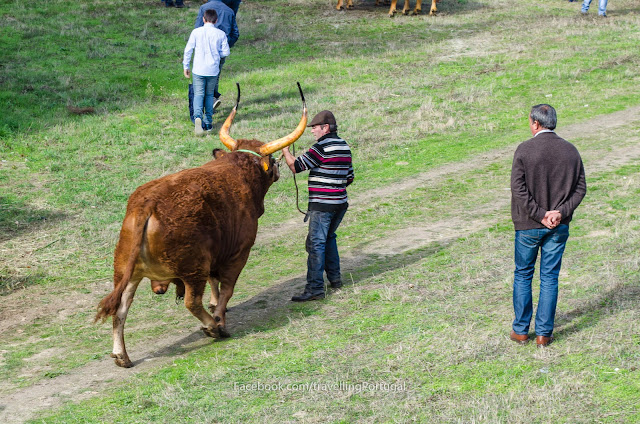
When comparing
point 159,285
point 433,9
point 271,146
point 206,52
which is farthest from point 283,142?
point 433,9

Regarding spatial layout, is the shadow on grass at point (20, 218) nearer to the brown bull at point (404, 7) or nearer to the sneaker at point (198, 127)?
the sneaker at point (198, 127)

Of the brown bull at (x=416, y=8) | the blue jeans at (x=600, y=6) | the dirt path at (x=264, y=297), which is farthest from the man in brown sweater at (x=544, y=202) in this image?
the blue jeans at (x=600, y=6)

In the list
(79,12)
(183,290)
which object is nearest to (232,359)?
(183,290)

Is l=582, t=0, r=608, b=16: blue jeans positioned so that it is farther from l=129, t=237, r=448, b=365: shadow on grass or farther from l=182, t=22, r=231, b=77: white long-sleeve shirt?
l=129, t=237, r=448, b=365: shadow on grass


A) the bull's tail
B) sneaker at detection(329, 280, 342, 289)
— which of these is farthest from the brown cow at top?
sneaker at detection(329, 280, 342, 289)

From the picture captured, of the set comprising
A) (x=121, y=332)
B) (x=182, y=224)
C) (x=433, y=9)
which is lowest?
(x=121, y=332)

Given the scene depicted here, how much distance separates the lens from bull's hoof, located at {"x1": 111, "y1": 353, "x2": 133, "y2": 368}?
6.73m

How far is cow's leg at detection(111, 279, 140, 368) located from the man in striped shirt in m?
2.01

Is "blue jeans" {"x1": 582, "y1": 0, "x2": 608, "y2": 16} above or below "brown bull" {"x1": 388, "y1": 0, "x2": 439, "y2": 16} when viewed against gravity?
above

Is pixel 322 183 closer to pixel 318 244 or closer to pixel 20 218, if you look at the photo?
pixel 318 244

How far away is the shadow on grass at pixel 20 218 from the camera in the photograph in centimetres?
1082

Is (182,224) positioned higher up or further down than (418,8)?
further down

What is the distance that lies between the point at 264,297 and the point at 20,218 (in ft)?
15.8

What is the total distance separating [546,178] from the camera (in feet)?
20.4
